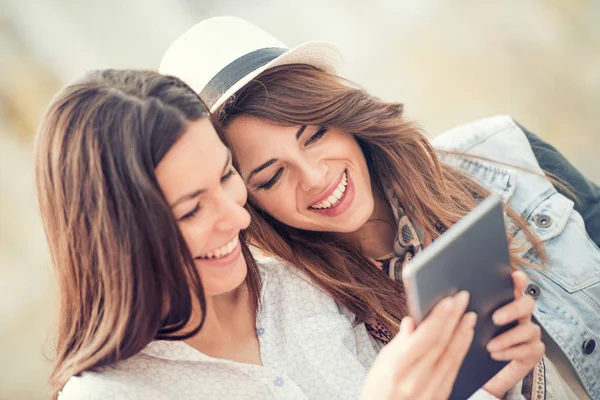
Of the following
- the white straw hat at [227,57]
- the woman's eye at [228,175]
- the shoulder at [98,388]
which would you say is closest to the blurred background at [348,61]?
the white straw hat at [227,57]

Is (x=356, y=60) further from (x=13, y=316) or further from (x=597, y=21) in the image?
(x=13, y=316)

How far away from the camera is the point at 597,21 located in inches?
92.4

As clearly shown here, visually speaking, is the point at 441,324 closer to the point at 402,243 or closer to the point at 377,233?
the point at 402,243

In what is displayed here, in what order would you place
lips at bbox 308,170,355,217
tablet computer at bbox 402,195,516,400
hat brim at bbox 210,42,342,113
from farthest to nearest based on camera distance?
lips at bbox 308,170,355,217
hat brim at bbox 210,42,342,113
tablet computer at bbox 402,195,516,400

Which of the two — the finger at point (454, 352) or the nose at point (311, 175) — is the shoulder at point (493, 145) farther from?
the finger at point (454, 352)

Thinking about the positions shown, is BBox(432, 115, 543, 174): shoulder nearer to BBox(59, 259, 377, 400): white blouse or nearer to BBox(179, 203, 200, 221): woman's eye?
BBox(59, 259, 377, 400): white blouse

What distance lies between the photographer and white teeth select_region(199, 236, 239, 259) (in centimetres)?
101

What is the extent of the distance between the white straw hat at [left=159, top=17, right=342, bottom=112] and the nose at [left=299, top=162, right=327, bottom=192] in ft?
0.71

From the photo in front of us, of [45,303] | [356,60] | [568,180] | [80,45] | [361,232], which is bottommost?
[45,303]

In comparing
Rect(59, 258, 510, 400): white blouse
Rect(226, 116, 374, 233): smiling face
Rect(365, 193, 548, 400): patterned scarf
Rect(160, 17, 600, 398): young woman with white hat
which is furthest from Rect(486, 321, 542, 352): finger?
Rect(226, 116, 374, 233): smiling face

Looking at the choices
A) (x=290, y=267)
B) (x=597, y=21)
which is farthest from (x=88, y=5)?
(x=597, y=21)

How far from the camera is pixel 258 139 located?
1250 mm

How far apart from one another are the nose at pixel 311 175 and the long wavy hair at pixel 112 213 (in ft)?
1.08

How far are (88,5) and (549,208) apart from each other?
1310 millimetres
